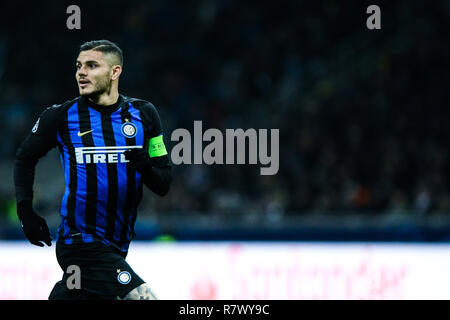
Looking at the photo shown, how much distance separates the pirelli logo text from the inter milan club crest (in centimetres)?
6

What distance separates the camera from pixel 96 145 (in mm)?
3650

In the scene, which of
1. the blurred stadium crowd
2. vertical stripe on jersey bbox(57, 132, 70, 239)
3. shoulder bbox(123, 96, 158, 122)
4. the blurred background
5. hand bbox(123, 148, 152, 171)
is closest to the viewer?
hand bbox(123, 148, 152, 171)

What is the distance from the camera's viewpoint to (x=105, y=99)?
3719 millimetres

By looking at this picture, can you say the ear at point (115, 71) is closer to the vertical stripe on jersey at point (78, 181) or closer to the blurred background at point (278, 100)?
the vertical stripe on jersey at point (78, 181)

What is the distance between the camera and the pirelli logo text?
3.64m

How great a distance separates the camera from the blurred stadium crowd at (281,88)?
9.11 m

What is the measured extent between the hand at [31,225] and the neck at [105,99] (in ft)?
1.82

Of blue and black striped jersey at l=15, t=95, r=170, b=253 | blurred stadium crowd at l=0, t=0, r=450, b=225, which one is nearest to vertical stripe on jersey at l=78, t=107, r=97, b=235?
blue and black striped jersey at l=15, t=95, r=170, b=253

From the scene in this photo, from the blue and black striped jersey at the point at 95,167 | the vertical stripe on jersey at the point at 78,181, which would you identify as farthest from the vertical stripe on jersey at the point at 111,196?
the vertical stripe on jersey at the point at 78,181

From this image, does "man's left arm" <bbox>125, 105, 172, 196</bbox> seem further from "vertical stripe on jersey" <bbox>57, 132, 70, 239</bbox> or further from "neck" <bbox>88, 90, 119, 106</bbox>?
"vertical stripe on jersey" <bbox>57, 132, 70, 239</bbox>

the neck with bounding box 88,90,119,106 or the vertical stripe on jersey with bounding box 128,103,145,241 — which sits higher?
the neck with bounding box 88,90,119,106

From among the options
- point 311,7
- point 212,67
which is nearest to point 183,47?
point 212,67

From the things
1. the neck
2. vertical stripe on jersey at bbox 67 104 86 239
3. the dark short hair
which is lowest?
vertical stripe on jersey at bbox 67 104 86 239
